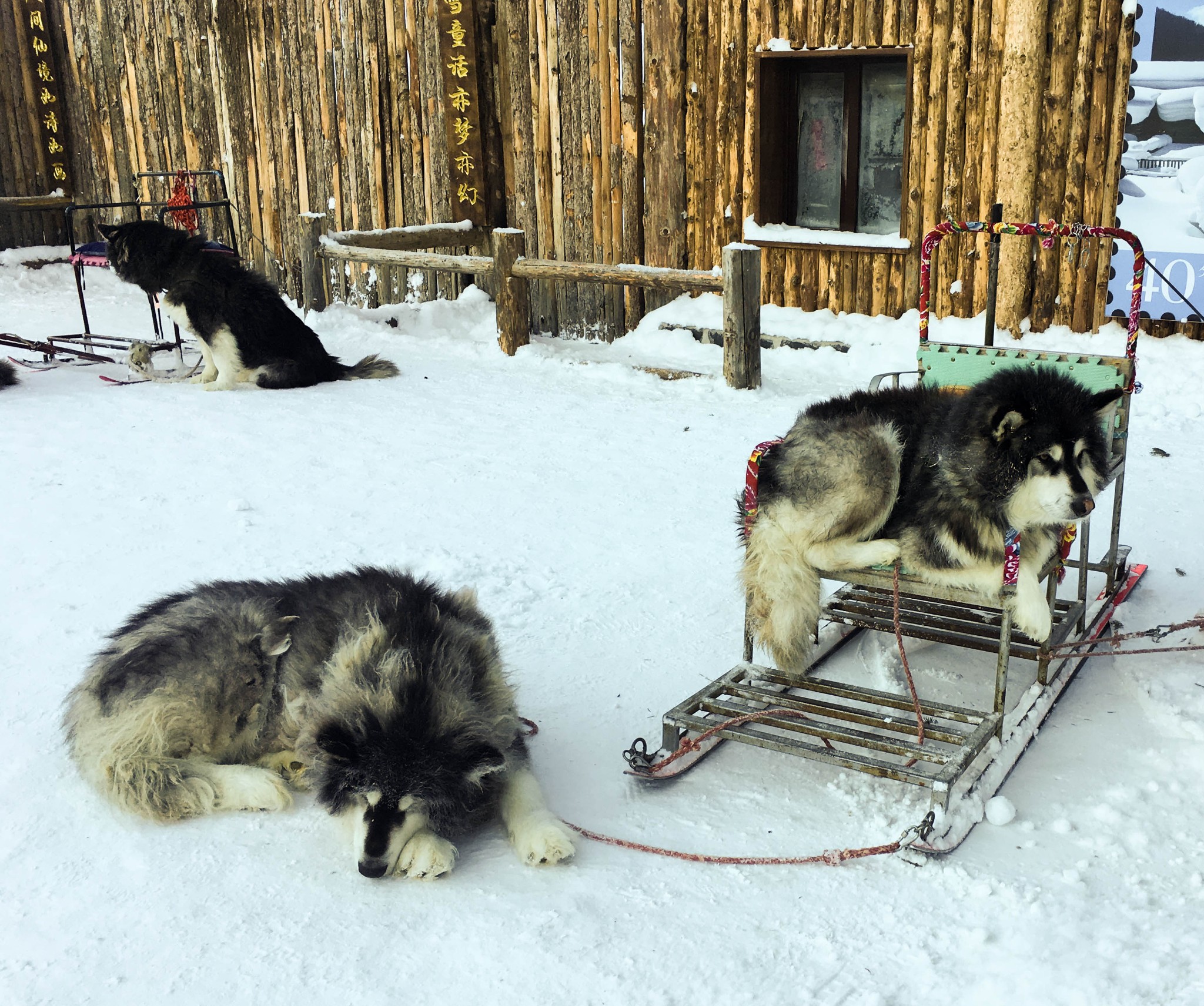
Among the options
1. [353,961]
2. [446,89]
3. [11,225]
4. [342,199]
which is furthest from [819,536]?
[11,225]

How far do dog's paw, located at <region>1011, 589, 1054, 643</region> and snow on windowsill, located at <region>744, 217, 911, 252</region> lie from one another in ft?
16.2

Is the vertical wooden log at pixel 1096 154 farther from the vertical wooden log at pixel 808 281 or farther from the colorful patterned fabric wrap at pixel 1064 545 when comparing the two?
the colorful patterned fabric wrap at pixel 1064 545

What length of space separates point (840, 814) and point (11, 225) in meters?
14.5

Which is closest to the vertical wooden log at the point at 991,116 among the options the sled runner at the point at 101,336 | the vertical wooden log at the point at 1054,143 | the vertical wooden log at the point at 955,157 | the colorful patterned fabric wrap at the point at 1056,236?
the vertical wooden log at the point at 955,157

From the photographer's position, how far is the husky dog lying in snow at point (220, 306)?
7793 millimetres

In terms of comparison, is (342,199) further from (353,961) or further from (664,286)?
(353,961)

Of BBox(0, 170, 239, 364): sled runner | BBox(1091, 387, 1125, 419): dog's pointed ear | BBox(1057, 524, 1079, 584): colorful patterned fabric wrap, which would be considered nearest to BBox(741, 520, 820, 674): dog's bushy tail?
BBox(1057, 524, 1079, 584): colorful patterned fabric wrap

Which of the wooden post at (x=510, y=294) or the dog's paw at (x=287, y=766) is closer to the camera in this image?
the dog's paw at (x=287, y=766)

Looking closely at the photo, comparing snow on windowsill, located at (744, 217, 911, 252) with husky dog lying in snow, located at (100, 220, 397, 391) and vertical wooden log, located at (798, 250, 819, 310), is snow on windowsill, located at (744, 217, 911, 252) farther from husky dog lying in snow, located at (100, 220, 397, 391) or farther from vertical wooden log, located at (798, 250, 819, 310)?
husky dog lying in snow, located at (100, 220, 397, 391)

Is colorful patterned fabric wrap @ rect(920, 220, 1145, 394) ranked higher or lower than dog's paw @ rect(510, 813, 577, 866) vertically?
higher

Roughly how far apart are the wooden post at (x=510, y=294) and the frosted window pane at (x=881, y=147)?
2.72m

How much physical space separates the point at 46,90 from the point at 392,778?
14.6 meters

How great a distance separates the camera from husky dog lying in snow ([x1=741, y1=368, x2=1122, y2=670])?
3.06m

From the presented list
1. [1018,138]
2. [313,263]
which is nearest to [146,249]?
[313,263]
